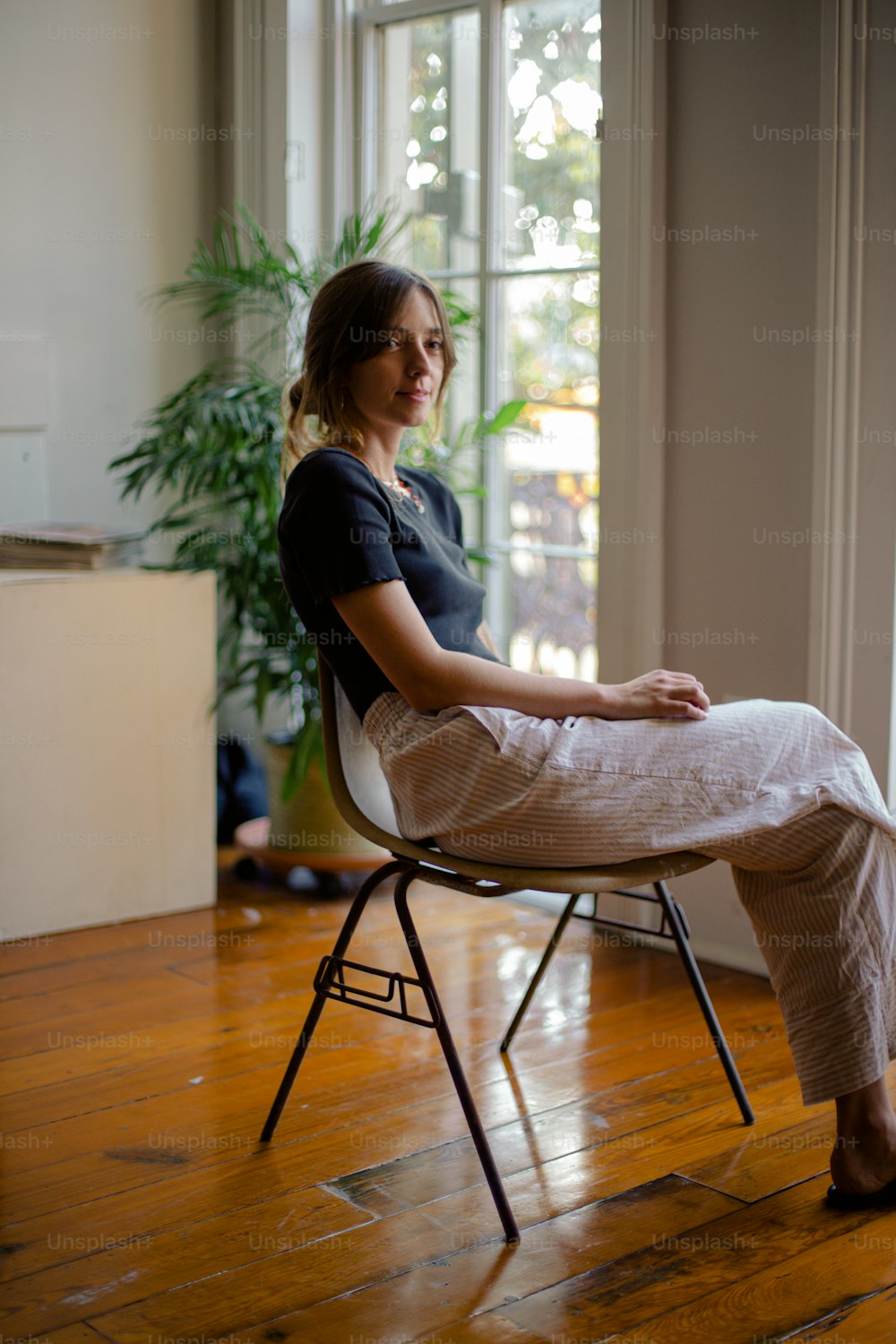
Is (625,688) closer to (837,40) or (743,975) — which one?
(743,975)

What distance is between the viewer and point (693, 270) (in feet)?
9.16

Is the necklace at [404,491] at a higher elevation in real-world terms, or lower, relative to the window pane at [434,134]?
lower

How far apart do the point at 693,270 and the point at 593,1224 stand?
5.88 ft

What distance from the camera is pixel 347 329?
1.99 metres

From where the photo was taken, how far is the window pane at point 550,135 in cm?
326

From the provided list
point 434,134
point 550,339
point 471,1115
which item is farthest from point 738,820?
point 434,134

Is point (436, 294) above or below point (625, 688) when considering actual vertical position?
above

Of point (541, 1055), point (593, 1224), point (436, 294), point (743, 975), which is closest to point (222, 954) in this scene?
point (541, 1055)

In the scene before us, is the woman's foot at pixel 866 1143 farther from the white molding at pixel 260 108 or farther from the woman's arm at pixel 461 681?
the white molding at pixel 260 108

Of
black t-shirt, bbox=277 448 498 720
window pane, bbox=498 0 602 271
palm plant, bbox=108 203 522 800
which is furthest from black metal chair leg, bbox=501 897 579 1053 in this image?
window pane, bbox=498 0 602 271

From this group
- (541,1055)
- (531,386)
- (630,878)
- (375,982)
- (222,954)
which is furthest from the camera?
(531,386)

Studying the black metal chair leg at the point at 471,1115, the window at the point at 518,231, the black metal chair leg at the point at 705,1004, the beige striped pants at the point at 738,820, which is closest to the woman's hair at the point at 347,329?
the beige striped pants at the point at 738,820

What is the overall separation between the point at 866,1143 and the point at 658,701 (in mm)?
626

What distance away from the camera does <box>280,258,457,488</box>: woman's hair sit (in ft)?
6.52
